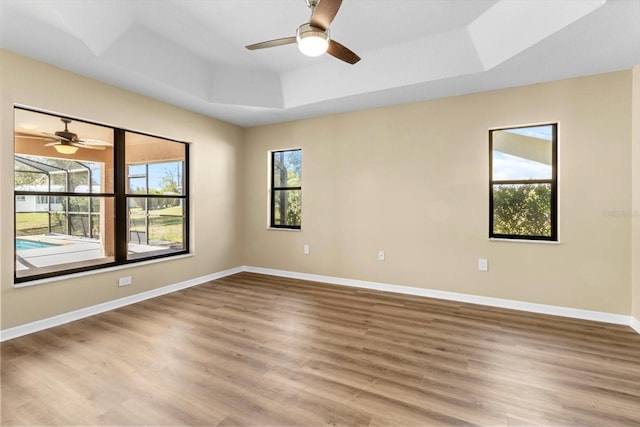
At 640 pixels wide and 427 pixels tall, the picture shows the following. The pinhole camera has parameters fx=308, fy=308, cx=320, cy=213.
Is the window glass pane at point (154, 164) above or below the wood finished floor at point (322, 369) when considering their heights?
above

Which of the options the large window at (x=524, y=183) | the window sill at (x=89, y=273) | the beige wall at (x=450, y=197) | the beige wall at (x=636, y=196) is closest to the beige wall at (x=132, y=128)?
the window sill at (x=89, y=273)

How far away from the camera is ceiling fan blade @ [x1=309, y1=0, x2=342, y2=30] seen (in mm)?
2072

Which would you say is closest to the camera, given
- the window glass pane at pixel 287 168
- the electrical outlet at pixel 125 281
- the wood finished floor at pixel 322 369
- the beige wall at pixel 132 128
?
the wood finished floor at pixel 322 369

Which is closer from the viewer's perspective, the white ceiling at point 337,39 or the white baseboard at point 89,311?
the white ceiling at point 337,39

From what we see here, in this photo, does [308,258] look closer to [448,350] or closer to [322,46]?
[448,350]

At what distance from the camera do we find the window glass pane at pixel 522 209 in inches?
143

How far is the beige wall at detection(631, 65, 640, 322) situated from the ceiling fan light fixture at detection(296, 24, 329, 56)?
3177 millimetres

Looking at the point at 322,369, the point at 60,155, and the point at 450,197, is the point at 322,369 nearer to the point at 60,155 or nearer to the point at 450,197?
the point at 450,197

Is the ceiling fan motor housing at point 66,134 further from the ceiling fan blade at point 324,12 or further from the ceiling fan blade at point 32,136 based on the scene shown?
the ceiling fan blade at point 324,12

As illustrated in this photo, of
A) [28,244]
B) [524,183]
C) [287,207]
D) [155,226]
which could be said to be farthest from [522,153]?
[28,244]

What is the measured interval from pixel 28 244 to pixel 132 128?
1.69 metres

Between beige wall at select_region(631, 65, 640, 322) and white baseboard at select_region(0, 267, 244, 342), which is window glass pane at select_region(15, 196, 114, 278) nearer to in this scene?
white baseboard at select_region(0, 267, 244, 342)

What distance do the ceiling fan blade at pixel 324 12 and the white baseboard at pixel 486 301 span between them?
339 cm

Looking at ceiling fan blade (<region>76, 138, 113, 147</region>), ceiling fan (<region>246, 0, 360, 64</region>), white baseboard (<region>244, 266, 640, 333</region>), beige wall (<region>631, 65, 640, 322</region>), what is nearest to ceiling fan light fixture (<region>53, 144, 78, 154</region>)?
ceiling fan blade (<region>76, 138, 113, 147</region>)
